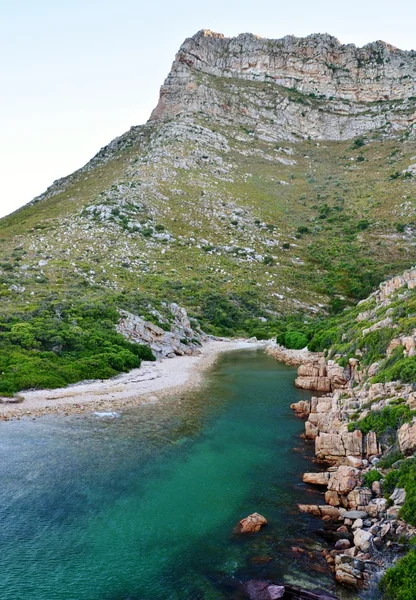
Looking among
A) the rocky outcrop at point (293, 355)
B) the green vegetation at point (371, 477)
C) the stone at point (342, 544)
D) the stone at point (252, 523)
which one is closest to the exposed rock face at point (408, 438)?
the green vegetation at point (371, 477)

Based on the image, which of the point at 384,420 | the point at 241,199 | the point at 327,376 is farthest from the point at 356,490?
the point at 241,199

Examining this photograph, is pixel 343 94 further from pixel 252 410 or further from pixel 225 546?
pixel 225 546

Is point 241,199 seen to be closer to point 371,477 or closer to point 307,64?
point 307,64

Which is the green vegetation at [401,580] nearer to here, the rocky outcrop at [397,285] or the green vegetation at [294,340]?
the rocky outcrop at [397,285]

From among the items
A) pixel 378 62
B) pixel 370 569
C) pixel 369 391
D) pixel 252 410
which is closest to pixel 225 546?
pixel 370 569

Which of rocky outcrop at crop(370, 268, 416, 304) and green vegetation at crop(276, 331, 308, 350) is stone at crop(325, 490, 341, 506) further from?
Answer: green vegetation at crop(276, 331, 308, 350)

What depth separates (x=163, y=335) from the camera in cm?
4644

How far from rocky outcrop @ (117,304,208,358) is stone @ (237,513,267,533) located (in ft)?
96.2

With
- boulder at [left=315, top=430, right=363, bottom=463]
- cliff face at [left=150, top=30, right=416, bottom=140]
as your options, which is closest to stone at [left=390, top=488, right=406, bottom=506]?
boulder at [left=315, top=430, right=363, bottom=463]

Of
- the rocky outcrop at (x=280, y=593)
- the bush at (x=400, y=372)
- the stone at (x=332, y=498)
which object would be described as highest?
the bush at (x=400, y=372)

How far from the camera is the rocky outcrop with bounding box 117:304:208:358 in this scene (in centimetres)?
4265

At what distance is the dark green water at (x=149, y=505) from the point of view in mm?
10922

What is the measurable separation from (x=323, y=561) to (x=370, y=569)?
1.21m

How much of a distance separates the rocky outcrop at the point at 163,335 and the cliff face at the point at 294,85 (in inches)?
3225
